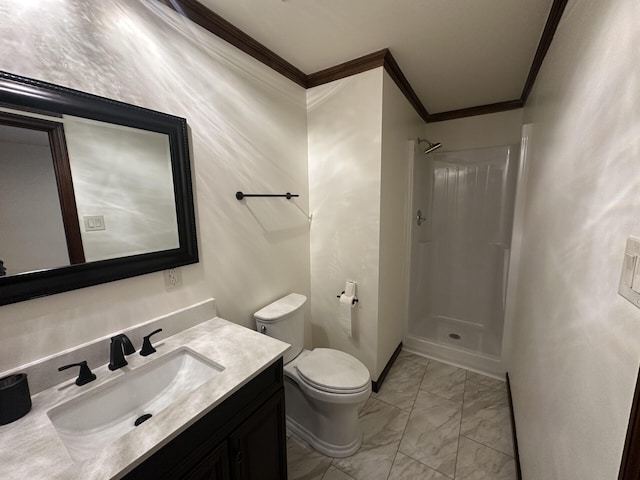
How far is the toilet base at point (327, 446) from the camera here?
5.17ft

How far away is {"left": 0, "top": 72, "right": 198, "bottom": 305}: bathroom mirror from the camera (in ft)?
2.78

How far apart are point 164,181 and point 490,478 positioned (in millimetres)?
2271

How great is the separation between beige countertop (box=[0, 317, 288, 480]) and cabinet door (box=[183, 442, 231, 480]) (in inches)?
6.9

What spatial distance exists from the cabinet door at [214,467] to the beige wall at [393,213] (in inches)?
52.4

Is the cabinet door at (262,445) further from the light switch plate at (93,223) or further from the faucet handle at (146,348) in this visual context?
the light switch plate at (93,223)

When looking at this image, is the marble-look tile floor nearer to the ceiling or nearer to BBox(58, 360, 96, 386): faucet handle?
BBox(58, 360, 96, 386): faucet handle

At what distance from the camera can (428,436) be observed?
1.69 metres

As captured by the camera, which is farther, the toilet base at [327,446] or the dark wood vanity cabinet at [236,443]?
the toilet base at [327,446]

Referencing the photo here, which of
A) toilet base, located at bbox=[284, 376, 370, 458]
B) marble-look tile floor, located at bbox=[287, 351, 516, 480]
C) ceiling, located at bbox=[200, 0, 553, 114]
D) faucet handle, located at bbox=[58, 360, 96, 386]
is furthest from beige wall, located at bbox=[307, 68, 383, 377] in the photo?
faucet handle, located at bbox=[58, 360, 96, 386]

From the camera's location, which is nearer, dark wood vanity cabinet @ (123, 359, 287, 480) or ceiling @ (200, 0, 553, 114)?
dark wood vanity cabinet @ (123, 359, 287, 480)

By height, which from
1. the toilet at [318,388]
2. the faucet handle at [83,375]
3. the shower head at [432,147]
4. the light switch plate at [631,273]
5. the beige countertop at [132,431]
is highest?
the shower head at [432,147]

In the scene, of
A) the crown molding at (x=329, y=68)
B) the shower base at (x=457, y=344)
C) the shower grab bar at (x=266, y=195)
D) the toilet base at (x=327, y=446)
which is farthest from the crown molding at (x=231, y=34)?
the shower base at (x=457, y=344)

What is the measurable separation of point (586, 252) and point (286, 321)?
1446 millimetres

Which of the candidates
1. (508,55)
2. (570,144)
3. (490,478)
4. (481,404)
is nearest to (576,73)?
(570,144)
